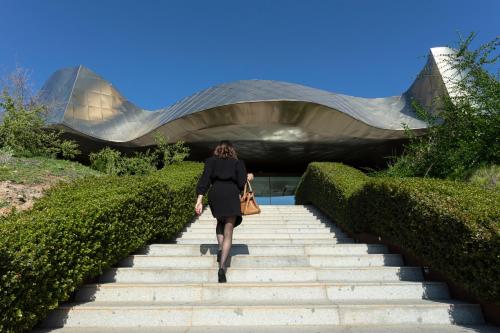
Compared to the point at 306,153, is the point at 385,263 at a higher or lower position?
lower

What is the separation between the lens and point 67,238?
2.97 meters

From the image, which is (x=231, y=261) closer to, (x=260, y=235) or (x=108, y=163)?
(x=260, y=235)

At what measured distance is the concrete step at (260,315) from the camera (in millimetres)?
2973

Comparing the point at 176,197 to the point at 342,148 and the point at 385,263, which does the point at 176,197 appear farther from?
the point at 342,148

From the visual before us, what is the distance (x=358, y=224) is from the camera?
5.76 m

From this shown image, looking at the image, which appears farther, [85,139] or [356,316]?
[85,139]

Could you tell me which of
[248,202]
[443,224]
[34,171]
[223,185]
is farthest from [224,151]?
[34,171]

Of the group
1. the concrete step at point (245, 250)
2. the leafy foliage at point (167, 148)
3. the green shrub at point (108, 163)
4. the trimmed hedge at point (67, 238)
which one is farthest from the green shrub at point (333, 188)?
the green shrub at point (108, 163)

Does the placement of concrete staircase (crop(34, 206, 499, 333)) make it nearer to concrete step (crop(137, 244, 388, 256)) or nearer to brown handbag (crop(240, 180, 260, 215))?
concrete step (crop(137, 244, 388, 256))

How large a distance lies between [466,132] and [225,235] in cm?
670

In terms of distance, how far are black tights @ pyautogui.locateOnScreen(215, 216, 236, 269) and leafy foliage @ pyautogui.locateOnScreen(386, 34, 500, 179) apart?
17.8 ft

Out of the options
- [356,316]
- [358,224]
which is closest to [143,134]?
[358,224]

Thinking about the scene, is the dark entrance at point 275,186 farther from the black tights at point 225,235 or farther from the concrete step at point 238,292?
the concrete step at point 238,292

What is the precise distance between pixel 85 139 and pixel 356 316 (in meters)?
14.4
